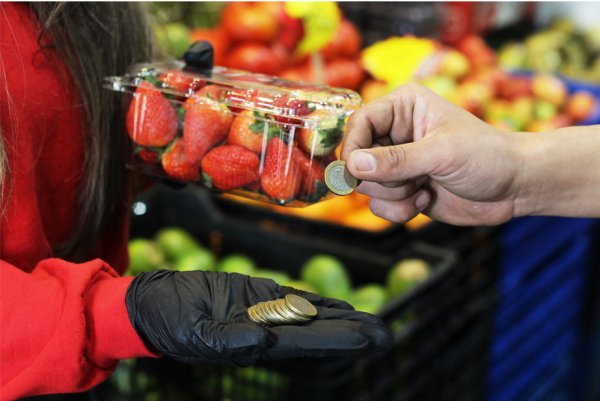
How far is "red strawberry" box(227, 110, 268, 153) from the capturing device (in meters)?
1.19

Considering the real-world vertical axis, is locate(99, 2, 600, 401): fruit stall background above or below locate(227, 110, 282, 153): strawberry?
below

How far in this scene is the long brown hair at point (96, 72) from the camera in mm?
1260

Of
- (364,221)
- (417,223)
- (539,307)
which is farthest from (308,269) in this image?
(539,307)

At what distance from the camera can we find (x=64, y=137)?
1259mm

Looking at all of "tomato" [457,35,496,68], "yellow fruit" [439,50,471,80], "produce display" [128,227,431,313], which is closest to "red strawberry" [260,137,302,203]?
"produce display" [128,227,431,313]

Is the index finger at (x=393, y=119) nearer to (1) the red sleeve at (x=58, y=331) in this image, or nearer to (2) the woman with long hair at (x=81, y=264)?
(2) the woman with long hair at (x=81, y=264)

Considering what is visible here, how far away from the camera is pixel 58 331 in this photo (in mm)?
1015

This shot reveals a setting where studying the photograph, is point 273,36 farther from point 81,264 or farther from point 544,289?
point 81,264

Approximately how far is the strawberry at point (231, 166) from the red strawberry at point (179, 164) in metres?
0.03

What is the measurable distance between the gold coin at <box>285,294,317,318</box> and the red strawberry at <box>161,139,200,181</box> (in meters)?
0.35

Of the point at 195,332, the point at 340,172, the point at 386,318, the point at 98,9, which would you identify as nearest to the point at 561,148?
the point at 340,172

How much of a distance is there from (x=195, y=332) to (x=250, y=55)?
1.63 metres

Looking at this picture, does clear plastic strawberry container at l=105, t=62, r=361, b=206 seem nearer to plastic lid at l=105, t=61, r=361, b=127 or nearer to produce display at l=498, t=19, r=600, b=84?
plastic lid at l=105, t=61, r=361, b=127

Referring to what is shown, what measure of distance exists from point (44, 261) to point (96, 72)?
368 mm
